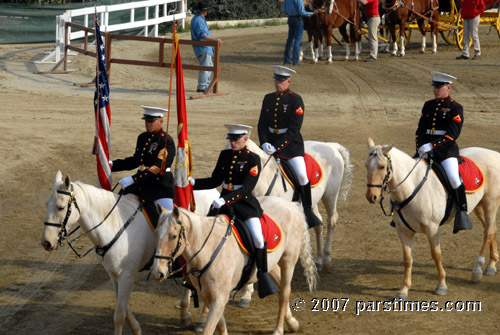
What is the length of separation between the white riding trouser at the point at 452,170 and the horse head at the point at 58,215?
16.9 ft

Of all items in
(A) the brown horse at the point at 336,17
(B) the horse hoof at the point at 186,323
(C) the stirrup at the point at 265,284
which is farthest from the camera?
(A) the brown horse at the point at 336,17

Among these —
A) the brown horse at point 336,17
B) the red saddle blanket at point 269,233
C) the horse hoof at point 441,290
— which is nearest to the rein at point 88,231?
the red saddle blanket at point 269,233

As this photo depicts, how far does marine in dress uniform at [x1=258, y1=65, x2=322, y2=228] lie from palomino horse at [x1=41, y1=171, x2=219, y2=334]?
2439 millimetres

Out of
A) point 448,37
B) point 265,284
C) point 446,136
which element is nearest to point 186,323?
point 265,284

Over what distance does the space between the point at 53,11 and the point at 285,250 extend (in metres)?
25.2

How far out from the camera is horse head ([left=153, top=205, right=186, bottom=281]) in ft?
22.8

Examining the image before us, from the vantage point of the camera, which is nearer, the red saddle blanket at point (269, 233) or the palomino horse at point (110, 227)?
the palomino horse at point (110, 227)

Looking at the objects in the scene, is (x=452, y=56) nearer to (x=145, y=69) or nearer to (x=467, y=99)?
(x=467, y=99)

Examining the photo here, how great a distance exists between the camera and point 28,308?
9.21m

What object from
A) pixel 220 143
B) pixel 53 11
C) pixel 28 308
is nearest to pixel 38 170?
pixel 220 143

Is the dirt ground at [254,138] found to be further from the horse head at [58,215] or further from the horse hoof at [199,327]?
the horse head at [58,215]

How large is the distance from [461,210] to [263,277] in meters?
3.39

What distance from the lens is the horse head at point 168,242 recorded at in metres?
6.96

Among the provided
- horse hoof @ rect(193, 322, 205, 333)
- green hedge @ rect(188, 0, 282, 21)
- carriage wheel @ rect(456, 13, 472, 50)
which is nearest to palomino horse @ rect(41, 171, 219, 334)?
horse hoof @ rect(193, 322, 205, 333)
